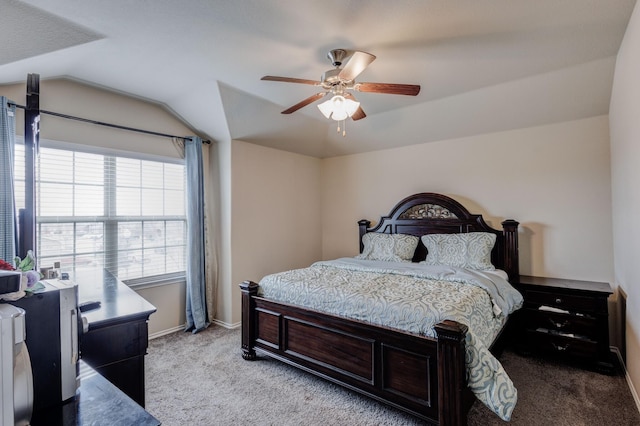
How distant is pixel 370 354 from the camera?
2209 millimetres

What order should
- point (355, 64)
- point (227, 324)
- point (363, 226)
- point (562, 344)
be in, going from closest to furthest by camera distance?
1. point (355, 64)
2. point (562, 344)
3. point (227, 324)
4. point (363, 226)

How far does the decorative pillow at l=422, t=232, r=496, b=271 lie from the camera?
3.35m

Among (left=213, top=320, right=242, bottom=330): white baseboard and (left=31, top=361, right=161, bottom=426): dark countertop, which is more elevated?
(left=31, top=361, right=161, bottom=426): dark countertop

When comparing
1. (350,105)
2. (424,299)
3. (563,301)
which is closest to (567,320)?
(563,301)

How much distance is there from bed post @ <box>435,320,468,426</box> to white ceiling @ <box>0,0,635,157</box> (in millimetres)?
1911

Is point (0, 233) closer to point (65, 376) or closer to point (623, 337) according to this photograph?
point (65, 376)

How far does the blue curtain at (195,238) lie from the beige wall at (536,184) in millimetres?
2439

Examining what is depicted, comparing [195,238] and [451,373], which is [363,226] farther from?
[451,373]

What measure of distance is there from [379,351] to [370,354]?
3.2 inches

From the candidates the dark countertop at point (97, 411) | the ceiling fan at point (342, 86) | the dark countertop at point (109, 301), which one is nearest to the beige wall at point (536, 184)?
the ceiling fan at point (342, 86)

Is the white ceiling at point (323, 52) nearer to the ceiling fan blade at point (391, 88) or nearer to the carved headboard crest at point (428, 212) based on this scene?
the ceiling fan blade at point (391, 88)

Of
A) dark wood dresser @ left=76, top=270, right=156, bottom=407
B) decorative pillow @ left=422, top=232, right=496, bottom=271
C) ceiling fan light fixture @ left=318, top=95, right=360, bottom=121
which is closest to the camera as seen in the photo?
dark wood dresser @ left=76, top=270, right=156, bottom=407

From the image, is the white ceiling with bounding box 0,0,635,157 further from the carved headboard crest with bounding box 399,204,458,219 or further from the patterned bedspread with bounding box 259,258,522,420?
the patterned bedspread with bounding box 259,258,522,420

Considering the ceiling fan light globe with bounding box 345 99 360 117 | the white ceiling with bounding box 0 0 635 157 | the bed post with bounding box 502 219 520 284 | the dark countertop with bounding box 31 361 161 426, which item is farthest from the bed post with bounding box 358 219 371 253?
the dark countertop with bounding box 31 361 161 426
